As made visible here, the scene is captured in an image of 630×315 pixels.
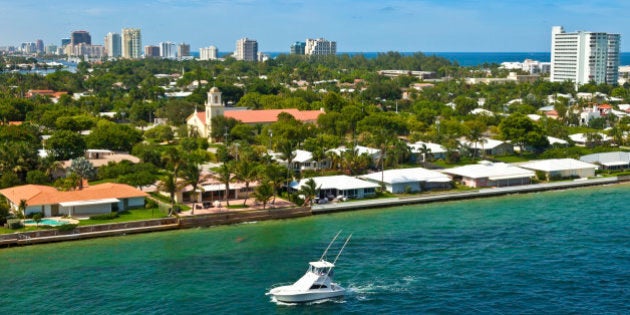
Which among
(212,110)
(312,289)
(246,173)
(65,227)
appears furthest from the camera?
(212,110)

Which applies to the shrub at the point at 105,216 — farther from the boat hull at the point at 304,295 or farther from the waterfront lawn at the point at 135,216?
the boat hull at the point at 304,295

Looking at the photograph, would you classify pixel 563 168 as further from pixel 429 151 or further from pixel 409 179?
pixel 409 179

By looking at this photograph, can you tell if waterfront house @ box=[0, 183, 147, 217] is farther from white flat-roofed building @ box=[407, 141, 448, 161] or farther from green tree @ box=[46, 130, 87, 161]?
white flat-roofed building @ box=[407, 141, 448, 161]

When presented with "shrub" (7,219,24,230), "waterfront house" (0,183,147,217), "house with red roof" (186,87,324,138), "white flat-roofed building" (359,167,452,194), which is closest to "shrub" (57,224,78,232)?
"shrub" (7,219,24,230)

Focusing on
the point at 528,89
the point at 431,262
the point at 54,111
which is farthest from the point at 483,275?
the point at 528,89

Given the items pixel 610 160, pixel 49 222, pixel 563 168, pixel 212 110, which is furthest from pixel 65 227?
pixel 610 160

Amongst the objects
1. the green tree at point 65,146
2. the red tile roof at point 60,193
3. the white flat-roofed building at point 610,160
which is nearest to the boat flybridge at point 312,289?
the red tile roof at point 60,193
